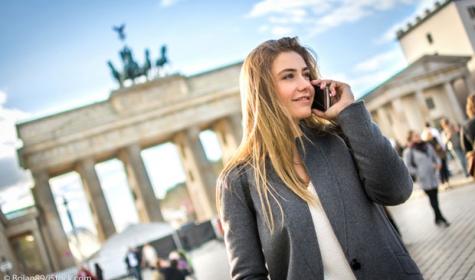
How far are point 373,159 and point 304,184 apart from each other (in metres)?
0.33

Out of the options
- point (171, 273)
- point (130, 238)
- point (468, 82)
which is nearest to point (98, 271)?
point (171, 273)

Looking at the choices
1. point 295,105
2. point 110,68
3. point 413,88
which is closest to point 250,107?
point 295,105

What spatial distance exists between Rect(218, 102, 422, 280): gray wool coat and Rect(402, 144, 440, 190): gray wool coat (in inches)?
360

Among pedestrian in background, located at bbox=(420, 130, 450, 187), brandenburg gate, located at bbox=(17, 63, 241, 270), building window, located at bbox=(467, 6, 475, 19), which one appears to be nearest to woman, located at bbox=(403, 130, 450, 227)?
pedestrian in background, located at bbox=(420, 130, 450, 187)

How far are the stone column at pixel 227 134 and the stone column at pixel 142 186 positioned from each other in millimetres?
7372

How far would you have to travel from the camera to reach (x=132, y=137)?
43.2 meters

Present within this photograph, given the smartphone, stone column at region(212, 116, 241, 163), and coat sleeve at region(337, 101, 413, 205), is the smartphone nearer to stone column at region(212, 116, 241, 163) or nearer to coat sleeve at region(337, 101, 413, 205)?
coat sleeve at region(337, 101, 413, 205)

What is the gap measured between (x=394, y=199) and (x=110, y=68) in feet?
147

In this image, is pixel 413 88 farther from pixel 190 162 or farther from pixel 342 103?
pixel 342 103

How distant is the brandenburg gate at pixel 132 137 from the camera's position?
132 feet

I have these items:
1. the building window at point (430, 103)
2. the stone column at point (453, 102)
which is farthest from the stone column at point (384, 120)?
the stone column at point (453, 102)

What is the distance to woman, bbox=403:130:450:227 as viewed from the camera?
11.1 meters

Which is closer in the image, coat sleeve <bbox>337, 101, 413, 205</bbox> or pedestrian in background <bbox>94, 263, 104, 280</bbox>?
coat sleeve <bbox>337, 101, 413, 205</bbox>

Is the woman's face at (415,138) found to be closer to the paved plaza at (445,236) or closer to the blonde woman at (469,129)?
the paved plaza at (445,236)
